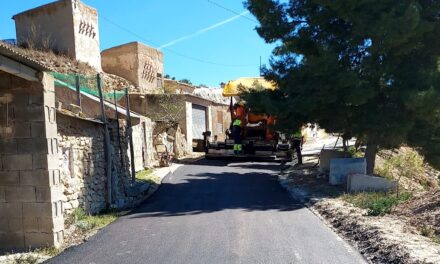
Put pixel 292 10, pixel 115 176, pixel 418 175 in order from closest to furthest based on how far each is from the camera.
→ pixel 115 176, pixel 292 10, pixel 418 175

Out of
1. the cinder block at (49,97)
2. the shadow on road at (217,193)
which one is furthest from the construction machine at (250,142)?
the cinder block at (49,97)

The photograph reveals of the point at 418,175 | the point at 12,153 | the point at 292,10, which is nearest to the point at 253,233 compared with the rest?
the point at 12,153

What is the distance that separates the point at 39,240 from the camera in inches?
335

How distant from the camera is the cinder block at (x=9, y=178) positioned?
8625 mm

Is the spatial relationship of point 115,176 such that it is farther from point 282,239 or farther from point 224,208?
point 282,239

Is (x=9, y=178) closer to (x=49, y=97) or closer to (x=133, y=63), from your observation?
(x=49, y=97)

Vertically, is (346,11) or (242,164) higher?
(346,11)

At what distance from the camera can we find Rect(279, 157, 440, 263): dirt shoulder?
690 cm

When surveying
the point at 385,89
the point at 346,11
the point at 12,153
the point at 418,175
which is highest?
the point at 346,11

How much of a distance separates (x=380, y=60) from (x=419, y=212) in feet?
24.6

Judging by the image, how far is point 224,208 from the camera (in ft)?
39.9

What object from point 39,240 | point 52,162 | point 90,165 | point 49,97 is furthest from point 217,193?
point 49,97

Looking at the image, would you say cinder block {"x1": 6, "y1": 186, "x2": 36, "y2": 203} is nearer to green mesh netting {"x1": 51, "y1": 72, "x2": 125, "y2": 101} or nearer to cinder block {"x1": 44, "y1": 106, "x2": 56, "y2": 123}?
cinder block {"x1": 44, "y1": 106, "x2": 56, "y2": 123}

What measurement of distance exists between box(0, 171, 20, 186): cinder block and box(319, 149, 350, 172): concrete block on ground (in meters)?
12.0
